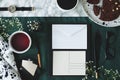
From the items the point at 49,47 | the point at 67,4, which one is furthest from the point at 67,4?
the point at 49,47

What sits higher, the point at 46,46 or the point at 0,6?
the point at 0,6

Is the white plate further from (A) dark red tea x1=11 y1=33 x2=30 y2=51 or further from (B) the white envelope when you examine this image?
(A) dark red tea x1=11 y1=33 x2=30 y2=51

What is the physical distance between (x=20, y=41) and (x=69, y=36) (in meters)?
0.13

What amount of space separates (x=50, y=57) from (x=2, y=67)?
128 mm

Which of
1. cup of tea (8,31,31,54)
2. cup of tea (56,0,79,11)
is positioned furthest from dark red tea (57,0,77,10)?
cup of tea (8,31,31,54)

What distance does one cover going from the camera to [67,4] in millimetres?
1398

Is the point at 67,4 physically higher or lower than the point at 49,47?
higher

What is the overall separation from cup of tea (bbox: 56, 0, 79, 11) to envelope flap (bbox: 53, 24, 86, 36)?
0.15 feet

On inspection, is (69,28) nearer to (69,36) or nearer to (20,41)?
(69,36)

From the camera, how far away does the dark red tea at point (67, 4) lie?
55.1 inches

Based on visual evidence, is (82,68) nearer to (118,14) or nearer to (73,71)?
(73,71)

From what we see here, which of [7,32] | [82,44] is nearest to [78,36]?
[82,44]

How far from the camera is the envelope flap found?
142 cm

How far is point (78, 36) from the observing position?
55.8 inches
